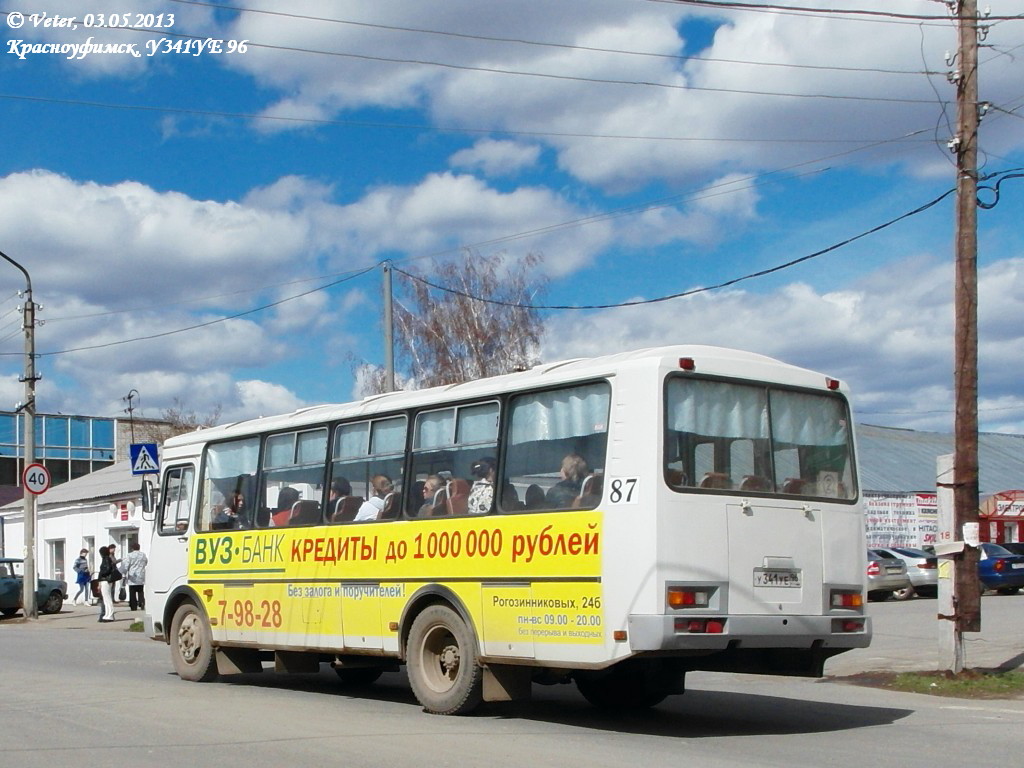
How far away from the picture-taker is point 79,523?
41344 millimetres

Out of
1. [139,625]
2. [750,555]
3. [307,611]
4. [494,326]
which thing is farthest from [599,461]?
[494,326]

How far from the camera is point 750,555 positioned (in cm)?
1011

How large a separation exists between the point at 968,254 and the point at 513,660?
25.0 ft

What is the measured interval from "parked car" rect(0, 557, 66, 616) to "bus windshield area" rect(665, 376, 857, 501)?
25.9 meters

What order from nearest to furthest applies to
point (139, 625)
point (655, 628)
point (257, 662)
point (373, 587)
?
point (655, 628) < point (373, 587) < point (257, 662) < point (139, 625)

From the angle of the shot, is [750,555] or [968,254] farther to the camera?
[968,254]

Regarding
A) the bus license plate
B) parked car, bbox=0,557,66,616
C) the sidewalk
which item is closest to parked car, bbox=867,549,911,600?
the sidewalk

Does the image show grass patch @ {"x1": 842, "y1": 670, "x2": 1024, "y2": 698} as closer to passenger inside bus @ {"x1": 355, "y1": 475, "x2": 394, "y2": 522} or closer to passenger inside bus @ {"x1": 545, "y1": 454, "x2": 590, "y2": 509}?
passenger inside bus @ {"x1": 545, "y1": 454, "x2": 590, "y2": 509}

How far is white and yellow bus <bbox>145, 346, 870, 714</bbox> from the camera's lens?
9.82 meters

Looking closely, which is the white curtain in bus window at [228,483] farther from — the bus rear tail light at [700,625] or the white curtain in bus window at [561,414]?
the bus rear tail light at [700,625]

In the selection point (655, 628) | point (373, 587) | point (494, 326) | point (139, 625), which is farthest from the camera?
point (494, 326)

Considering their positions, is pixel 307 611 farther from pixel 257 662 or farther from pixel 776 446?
pixel 776 446

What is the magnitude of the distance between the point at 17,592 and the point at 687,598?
26546mm

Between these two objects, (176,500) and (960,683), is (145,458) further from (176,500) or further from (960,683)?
(960,683)
